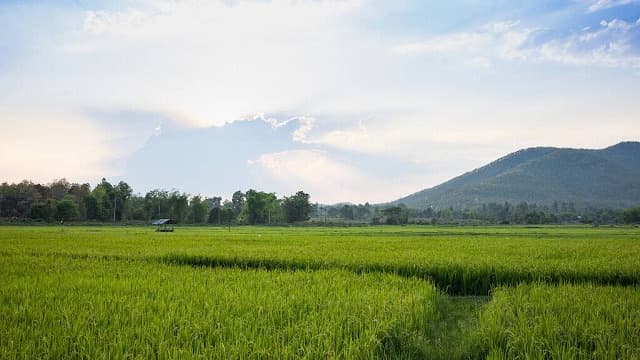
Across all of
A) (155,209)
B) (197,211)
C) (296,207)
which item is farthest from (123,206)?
(296,207)

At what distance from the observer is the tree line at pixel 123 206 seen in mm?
82738

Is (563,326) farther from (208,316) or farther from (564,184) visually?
(564,184)

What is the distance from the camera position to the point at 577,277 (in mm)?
11148

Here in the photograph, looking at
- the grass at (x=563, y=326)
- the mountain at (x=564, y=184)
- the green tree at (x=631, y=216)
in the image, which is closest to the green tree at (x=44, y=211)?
the grass at (x=563, y=326)

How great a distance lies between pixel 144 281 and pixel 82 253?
8.55m

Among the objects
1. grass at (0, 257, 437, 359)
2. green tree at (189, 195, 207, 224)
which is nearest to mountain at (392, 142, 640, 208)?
green tree at (189, 195, 207, 224)

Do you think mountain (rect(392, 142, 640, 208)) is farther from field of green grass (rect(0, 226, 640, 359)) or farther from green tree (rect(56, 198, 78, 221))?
field of green grass (rect(0, 226, 640, 359))

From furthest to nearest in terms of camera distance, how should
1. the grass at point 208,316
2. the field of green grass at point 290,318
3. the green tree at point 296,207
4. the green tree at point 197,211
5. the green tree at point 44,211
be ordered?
the green tree at point 296,207
the green tree at point 197,211
the green tree at point 44,211
the field of green grass at point 290,318
the grass at point 208,316

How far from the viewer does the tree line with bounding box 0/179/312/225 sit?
82738 mm

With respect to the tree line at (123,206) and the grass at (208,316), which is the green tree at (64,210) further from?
the grass at (208,316)

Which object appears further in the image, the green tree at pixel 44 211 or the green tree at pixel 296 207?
the green tree at pixel 296 207

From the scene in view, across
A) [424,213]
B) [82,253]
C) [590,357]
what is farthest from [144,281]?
[424,213]

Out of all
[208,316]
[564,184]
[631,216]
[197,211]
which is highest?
[564,184]

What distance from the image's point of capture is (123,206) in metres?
94.7
